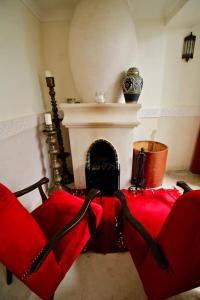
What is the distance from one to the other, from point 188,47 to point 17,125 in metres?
2.33

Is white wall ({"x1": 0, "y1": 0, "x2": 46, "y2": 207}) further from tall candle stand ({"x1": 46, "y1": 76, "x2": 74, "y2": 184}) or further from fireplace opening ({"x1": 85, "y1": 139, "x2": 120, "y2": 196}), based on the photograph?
fireplace opening ({"x1": 85, "y1": 139, "x2": 120, "y2": 196})

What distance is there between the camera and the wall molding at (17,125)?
114 cm

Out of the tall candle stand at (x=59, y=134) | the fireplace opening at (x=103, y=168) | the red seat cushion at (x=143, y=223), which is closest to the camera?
the red seat cushion at (x=143, y=223)

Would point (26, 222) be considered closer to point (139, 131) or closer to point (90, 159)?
point (90, 159)

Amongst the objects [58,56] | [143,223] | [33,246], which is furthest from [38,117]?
[143,223]

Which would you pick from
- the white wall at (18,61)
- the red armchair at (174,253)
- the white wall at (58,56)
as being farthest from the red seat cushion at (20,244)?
the white wall at (58,56)

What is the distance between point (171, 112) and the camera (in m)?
2.18

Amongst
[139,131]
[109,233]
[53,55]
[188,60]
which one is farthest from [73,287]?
[188,60]

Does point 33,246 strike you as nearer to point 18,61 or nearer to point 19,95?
point 19,95

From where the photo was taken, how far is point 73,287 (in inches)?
38.8

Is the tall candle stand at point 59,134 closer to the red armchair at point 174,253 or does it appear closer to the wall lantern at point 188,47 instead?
the red armchair at point 174,253

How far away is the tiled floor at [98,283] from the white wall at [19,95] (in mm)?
729

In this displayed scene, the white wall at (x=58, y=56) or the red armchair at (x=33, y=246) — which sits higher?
the white wall at (x=58, y=56)

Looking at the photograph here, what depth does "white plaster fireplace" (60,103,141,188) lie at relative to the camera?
1.58m
